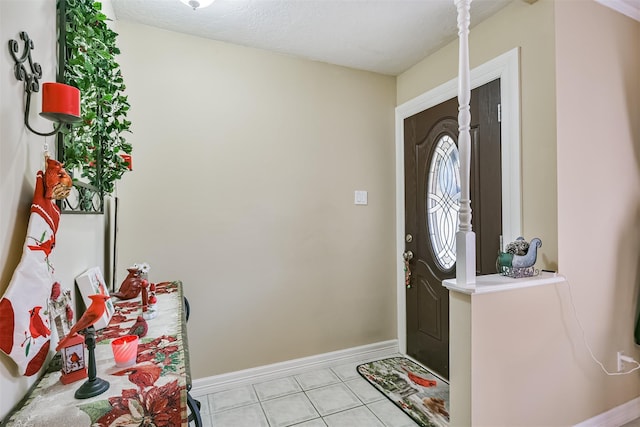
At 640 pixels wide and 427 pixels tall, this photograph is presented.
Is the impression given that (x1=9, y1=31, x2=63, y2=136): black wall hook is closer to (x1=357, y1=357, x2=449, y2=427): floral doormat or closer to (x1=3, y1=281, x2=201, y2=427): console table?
(x1=3, y1=281, x2=201, y2=427): console table

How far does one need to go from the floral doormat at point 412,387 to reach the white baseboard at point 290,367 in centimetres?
10

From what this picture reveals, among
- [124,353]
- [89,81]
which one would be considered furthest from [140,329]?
[89,81]

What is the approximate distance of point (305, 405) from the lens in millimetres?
2117

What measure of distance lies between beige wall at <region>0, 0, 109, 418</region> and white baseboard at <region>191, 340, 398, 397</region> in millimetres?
1547

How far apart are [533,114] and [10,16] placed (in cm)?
215

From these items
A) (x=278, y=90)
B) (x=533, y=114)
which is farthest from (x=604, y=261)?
(x=278, y=90)

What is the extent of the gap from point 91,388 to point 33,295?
0.89 feet

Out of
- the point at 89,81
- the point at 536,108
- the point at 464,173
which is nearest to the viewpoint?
the point at 89,81

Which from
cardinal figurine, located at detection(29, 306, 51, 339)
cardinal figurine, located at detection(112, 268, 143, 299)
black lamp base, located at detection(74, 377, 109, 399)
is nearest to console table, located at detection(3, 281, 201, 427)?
black lamp base, located at detection(74, 377, 109, 399)

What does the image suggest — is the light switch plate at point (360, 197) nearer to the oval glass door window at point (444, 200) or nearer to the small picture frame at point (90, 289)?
the oval glass door window at point (444, 200)

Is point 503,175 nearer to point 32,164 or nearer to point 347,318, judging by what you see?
point 347,318

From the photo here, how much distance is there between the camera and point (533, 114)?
177 cm

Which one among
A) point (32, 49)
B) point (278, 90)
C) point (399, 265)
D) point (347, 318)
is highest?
point (278, 90)

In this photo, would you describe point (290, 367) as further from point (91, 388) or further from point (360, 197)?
point (91, 388)
